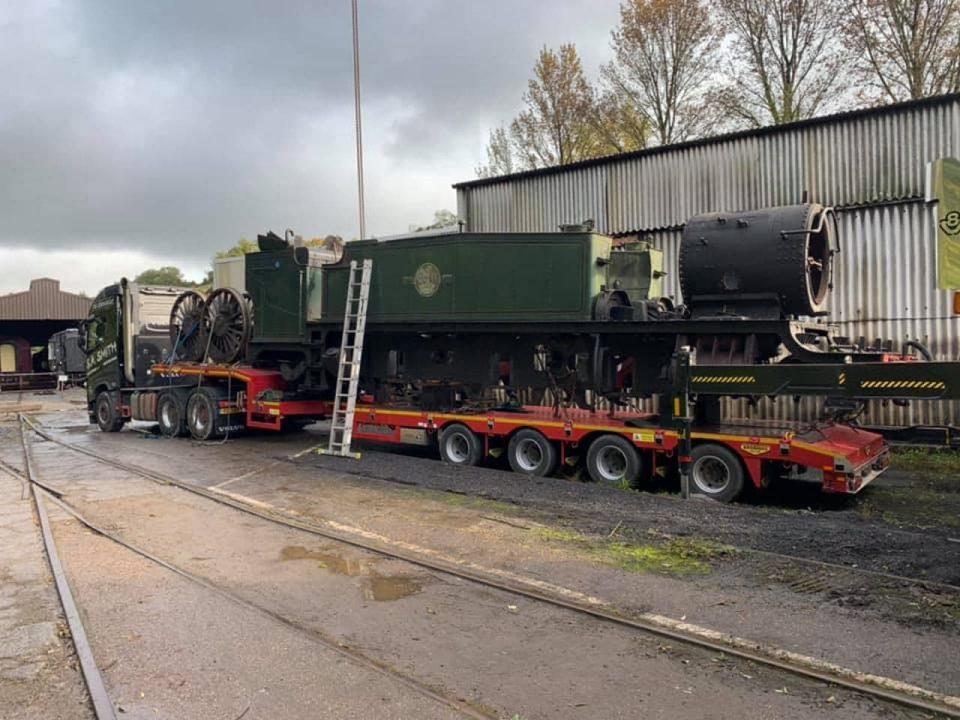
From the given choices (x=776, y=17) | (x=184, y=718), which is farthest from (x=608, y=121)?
(x=184, y=718)

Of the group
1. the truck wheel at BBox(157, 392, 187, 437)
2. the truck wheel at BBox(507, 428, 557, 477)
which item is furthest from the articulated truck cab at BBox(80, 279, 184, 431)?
the truck wheel at BBox(507, 428, 557, 477)

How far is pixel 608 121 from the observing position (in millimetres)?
26594

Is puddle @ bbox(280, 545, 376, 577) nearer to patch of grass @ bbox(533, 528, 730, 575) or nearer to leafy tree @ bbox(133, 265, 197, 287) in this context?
patch of grass @ bbox(533, 528, 730, 575)

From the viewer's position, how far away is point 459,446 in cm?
1173

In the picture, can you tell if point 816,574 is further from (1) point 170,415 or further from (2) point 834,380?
(1) point 170,415

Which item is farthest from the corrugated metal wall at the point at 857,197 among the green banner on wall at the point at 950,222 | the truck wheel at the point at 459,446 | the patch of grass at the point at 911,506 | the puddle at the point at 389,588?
the puddle at the point at 389,588

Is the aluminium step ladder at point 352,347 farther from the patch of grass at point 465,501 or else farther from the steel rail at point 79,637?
the steel rail at point 79,637

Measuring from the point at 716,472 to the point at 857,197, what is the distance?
7.06m

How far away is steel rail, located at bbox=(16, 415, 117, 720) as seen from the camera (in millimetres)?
3893

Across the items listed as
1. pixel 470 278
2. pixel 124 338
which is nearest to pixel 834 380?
pixel 470 278

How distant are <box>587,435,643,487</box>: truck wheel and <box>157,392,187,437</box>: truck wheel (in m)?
9.81

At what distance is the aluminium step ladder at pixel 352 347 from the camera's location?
41.2ft

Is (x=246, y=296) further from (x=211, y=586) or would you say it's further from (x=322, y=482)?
(x=211, y=586)

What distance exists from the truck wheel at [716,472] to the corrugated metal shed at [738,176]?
695 cm
